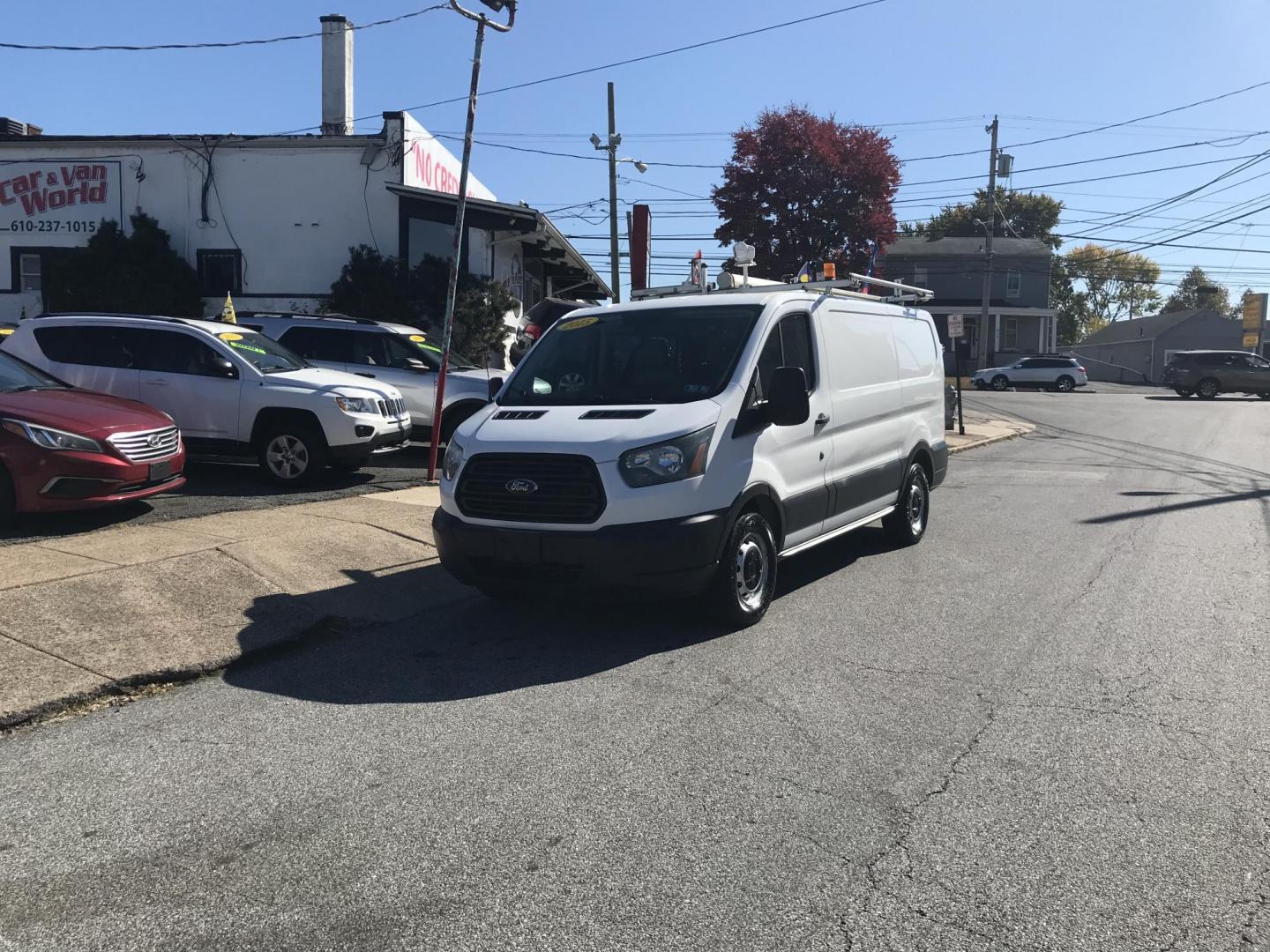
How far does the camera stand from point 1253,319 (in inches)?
2462

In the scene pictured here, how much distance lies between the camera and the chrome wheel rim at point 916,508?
9.52 meters

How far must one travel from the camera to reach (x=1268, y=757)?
455cm

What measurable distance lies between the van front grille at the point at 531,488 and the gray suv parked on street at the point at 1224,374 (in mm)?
39648

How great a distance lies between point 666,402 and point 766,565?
3.95ft

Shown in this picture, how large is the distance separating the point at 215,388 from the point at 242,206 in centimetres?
931

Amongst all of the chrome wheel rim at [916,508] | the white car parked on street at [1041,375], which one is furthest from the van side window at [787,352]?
the white car parked on street at [1041,375]

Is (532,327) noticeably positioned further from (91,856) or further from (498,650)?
(91,856)

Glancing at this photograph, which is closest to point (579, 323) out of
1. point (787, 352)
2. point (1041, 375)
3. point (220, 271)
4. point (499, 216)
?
point (787, 352)

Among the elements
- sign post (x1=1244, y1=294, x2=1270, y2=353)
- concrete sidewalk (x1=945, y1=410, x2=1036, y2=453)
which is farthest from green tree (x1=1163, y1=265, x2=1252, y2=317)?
concrete sidewalk (x1=945, y1=410, x2=1036, y2=453)

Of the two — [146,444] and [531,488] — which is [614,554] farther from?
[146,444]

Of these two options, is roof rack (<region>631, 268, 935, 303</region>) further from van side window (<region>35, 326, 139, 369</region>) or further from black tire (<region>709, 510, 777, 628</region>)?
van side window (<region>35, 326, 139, 369</region>)

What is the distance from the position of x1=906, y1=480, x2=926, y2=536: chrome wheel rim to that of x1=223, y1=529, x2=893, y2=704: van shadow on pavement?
6.45ft

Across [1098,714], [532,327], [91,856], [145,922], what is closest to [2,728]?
[91,856]

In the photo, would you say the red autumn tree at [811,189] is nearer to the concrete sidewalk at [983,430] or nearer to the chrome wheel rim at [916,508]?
the concrete sidewalk at [983,430]
